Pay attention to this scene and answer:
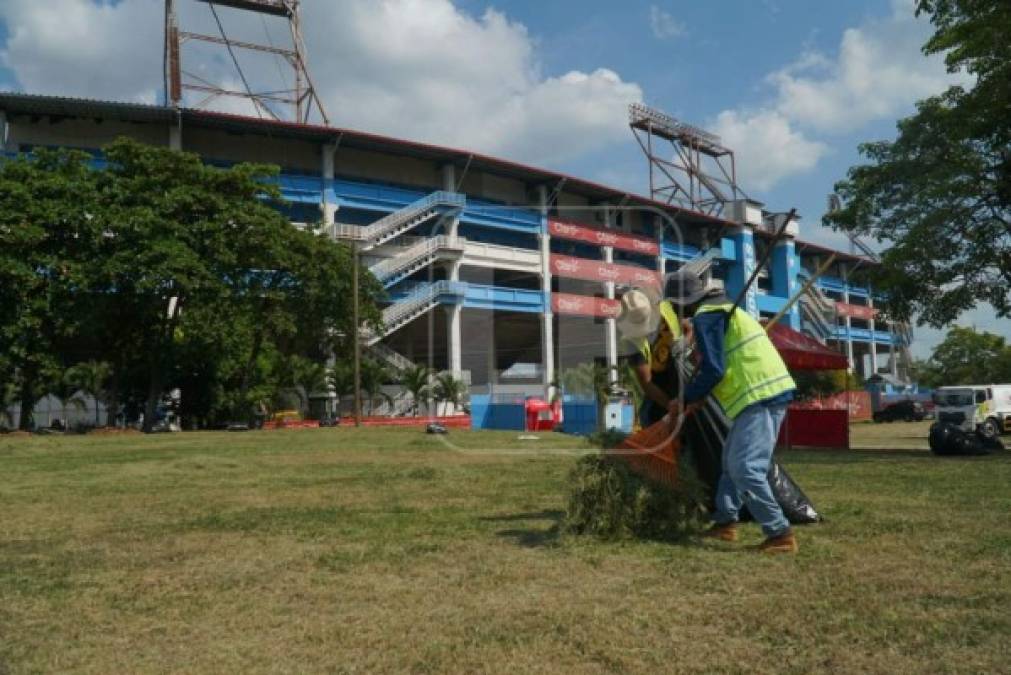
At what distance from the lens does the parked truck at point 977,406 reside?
99.5 feet

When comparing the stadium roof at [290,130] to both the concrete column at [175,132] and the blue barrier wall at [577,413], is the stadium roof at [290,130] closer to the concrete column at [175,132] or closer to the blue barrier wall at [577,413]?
the concrete column at [175,132]

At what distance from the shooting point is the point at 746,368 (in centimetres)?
522

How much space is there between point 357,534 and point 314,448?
13424 millimetres

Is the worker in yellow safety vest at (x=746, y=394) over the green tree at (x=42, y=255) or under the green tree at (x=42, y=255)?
under

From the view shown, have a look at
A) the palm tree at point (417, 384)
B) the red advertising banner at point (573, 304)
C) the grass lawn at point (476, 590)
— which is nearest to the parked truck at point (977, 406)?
the red advertising banner at point (573, 304)

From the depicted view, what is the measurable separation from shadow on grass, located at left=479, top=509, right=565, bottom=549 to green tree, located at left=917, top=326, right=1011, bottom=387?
263 feet

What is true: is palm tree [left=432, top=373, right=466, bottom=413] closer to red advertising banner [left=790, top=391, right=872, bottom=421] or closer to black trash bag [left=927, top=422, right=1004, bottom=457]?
black trash bag [left=927, top=422, right=1004, bottom=457]

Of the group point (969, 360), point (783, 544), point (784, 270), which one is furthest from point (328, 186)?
point (969, 360)

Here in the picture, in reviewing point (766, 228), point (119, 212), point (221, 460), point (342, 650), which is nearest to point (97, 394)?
point (119, 212)

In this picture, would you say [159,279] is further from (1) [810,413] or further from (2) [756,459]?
(2) [756,459]

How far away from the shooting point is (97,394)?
34.3 meters

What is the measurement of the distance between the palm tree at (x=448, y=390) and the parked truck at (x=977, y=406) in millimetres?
20918

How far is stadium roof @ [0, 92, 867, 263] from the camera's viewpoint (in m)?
37.1

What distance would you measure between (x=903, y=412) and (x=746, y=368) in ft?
165
